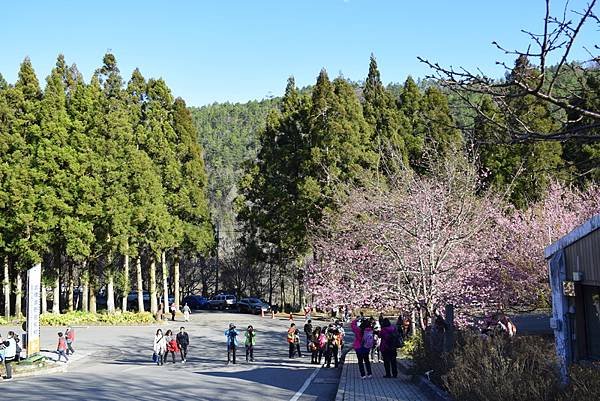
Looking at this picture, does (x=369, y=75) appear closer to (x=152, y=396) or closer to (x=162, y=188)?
(x=162, y=188)

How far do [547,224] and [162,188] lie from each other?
26.0 metres

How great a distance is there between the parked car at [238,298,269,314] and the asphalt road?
13.3 meters

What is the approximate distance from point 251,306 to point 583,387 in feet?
137

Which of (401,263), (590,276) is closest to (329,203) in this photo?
(401,263)

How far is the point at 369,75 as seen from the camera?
174ft

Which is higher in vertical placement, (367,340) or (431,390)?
(367,340)

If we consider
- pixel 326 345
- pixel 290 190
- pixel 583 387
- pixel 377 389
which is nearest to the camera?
pixel 583 387

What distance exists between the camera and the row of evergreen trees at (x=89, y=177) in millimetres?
37875

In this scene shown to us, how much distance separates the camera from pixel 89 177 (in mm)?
39000

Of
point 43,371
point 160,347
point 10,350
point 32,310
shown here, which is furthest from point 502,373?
point 10,350

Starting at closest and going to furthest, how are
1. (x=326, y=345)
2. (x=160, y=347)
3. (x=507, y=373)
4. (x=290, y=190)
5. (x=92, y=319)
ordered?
(x=507, y=373) < (x=326, y=345) < (x=160, y=347) < (x=92, y=319) < (x=290, y=190)

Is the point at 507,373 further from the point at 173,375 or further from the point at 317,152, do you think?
the point at 317,152

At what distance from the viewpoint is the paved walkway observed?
13.6 metres

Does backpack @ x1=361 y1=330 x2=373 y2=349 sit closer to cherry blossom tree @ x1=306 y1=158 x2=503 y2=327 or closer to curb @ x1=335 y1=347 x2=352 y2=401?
curb @ x1=335 y1=347 x2=352 y2=401
